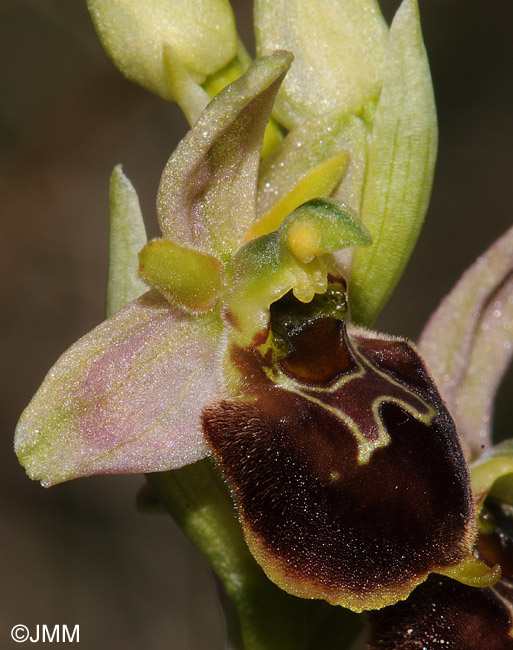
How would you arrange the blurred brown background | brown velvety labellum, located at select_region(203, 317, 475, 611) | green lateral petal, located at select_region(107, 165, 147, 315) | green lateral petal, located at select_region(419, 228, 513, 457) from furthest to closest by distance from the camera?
the blurred brown background
green lateral petal, located at select_region(419, 228, 513, 457)
green lateral petal, located at select_region(107, 165, 147, 315)
brown velvety labellum, located at select_region(203, 317, 475, 611)

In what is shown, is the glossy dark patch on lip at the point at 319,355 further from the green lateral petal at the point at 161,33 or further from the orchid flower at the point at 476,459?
the green lateral petal at the point at 161,33

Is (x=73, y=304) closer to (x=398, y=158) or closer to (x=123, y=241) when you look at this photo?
(x=123, y=241)

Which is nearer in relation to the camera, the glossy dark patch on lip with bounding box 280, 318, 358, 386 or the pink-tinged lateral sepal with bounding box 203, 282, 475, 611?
the pink-tinged lateral sepal with bounding box 203, 282, 475, 611

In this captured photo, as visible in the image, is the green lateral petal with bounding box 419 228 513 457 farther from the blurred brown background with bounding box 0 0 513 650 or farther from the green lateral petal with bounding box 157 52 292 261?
the blurred brown background with bounding box 0 0 513 650

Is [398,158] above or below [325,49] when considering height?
below

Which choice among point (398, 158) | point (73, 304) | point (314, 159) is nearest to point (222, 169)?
point (314, 159)

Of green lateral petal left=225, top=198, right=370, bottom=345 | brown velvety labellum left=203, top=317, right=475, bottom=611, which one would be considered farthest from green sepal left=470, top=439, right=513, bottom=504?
green lateral petal left=225, top=198, right=370, bottom=345
